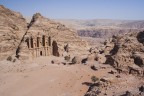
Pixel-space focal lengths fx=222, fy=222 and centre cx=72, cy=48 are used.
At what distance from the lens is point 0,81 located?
1151 inches

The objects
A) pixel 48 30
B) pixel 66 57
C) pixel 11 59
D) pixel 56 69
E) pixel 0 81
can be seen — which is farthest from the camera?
pixel 48 30

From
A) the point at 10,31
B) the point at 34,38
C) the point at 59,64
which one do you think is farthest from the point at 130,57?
the point at 10,31

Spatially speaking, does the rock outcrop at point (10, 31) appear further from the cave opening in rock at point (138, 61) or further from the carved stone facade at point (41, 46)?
the cave opening in rock at point (138, 61)

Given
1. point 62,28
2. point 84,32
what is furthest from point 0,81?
point 84,32

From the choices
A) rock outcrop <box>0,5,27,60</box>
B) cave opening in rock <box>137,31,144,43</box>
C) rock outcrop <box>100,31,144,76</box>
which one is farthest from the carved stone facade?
cave opening in rock <box>137,31,144,43</box>

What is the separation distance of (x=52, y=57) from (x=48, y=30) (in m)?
6.49

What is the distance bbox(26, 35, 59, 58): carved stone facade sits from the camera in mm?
45625

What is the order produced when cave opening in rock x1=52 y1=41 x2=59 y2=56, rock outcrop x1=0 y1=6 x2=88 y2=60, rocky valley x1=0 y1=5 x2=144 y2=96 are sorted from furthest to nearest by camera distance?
cave opening in rock x1=52 y1=41 x2=59 y2=56 < rock outcrop x1=0 y1=6 x2=88 y2=60 < rocky valley x1=0 y1=5 x2=144 y2=96

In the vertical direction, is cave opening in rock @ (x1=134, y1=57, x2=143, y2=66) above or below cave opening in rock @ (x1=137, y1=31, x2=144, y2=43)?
below

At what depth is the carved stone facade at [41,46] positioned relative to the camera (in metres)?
45.6

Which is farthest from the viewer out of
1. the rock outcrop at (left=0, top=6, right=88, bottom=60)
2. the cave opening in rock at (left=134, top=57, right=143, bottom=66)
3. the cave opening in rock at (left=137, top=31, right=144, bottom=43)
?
the rock outcrop at (left=0, top=6, right=88, bottom=60)

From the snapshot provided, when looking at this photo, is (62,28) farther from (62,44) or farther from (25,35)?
(25,35)

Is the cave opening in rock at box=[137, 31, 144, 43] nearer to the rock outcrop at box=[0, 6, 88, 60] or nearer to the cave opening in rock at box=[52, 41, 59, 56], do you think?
the rock outcrop at box=[0, 6, 88, 60]

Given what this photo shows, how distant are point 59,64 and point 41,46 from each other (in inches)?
367
